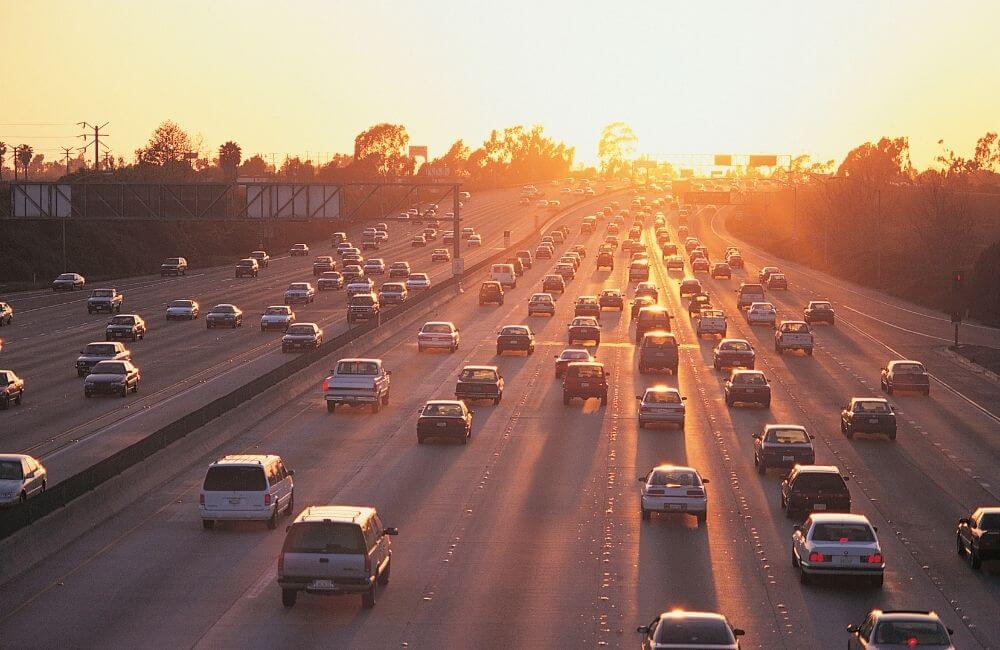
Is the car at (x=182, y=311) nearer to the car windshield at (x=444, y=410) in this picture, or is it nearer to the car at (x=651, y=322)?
the car at (x=651, y=322)

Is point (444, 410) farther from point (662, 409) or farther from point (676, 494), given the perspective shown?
point (676, 494)

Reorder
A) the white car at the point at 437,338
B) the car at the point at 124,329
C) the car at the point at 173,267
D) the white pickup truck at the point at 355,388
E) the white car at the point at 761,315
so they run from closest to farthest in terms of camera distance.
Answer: the white pickup truck at the point at 355,388 → the white car at the point at 437,338 → the car at the point at 124,329 → the white car at the point at 761,315 → the car at the point at 173,267

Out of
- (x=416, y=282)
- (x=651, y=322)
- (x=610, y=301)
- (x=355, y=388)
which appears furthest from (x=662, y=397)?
(x=416, y=282)

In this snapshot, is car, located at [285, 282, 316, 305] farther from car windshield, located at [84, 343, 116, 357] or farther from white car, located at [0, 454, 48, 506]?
white car, located at [0, 454, 48, 506]

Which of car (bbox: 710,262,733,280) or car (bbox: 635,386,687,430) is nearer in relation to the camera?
car (bbox: 635,386,687,430)

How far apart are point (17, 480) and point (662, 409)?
21.7 meters

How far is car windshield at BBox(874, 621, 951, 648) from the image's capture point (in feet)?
64.2

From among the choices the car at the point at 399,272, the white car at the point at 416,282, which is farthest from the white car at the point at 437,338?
the car at the point at 399,272

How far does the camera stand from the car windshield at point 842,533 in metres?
27.6

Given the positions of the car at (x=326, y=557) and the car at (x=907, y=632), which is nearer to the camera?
the car at (x=907, y=632)

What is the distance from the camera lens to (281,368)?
183ft

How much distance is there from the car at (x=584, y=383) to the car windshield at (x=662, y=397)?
5131 mm

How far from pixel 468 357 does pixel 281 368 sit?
1698cm

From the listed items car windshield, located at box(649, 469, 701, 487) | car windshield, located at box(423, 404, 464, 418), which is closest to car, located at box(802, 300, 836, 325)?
car windshield, located at box(423, 404, 464, 418)
